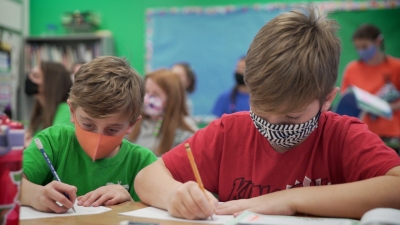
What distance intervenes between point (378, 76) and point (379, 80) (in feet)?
0.13

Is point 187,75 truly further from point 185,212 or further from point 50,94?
point 185,212

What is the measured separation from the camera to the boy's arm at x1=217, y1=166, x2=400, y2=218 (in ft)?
3.35

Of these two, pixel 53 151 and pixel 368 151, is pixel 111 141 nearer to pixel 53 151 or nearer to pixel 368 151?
pixel 53 151

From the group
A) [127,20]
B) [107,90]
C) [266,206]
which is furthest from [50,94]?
[127,20]

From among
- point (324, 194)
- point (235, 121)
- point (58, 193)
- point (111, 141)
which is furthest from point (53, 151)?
point (324, 194)

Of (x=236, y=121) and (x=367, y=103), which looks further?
(x=367, y=103)

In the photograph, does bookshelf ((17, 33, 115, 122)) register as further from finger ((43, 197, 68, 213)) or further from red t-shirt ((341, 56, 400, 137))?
finger ((43, 197, 68, 213))

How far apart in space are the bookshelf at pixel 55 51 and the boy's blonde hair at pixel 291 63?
4624 mm

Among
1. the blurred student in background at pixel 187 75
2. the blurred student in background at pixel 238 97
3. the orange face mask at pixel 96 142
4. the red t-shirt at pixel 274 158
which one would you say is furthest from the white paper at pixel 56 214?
the blurred student in background at pixel 187 75

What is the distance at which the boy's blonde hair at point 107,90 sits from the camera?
4.76ft

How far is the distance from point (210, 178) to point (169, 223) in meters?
0.39

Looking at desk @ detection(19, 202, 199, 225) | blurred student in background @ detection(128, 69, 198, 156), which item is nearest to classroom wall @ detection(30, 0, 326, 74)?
blurred student in background @ detection(128, 69, 198, 156)

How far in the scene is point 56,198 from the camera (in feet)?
3.53

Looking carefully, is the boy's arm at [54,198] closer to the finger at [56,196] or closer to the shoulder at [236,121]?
the finger at [56,196]
